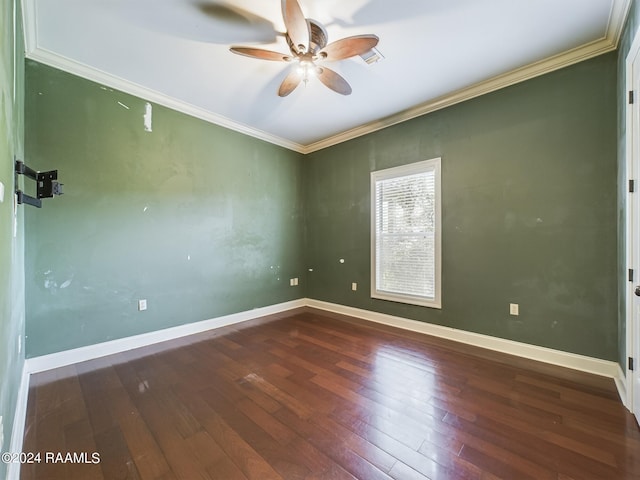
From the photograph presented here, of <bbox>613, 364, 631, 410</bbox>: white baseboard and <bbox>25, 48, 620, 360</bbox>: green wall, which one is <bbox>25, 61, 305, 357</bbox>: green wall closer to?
<bbox>25, 48, 620, 360</bbox>: green wall

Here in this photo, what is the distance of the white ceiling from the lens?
1.94m

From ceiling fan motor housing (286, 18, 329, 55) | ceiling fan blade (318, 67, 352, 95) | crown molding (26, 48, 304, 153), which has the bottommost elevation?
ceiling fan blade (318, 67, 352, 95)

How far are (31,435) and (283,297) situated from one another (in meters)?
3.08

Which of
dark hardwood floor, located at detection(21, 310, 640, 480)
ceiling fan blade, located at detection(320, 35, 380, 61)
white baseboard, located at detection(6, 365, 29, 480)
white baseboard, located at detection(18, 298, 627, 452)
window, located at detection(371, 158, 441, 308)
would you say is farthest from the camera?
window, located at detection(371, 158, 441, 308)

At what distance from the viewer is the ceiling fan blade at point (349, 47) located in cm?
191

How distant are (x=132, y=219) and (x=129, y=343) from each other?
52.5 inches

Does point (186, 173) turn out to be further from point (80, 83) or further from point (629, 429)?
point (629, 429)

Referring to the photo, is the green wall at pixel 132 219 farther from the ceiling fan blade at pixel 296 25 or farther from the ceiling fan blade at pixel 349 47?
the ceiling fan blade at pixel 349 47

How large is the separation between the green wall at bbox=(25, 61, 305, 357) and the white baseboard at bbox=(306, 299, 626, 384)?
194cm

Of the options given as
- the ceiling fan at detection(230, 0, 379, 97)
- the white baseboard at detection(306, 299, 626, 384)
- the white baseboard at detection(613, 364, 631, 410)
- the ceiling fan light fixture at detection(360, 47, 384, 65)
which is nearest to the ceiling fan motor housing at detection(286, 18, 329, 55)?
the ceiling fan at detection(230, 0, 379, 97)

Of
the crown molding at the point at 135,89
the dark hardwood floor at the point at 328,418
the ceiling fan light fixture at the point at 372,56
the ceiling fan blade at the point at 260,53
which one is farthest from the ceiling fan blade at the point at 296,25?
the dark hardwood floor at the point at 328,418

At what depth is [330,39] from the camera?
2.26 meters

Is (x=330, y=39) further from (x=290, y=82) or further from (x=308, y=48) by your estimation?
(x=290, y=82)

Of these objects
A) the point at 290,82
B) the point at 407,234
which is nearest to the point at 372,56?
the point at 290,82
